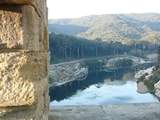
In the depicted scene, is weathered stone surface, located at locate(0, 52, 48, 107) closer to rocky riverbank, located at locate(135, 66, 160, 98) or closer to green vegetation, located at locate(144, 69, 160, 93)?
rocky riverbank, located at locate(135, 66, 160, 98)

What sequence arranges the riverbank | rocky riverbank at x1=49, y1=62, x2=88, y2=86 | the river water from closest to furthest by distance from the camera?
the riverbank < the river water < rocky riverbank at x1=49, y1=62, x2=88, y2=86

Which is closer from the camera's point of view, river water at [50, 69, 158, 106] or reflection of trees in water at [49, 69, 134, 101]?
river water at [50, 69, 158, 106]

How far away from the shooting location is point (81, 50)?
206 ft

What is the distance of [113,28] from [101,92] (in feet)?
256

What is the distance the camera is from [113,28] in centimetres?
11169

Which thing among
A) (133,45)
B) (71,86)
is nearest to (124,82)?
(71,86)

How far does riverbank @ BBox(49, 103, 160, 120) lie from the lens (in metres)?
2.98

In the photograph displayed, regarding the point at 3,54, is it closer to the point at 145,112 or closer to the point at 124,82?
the point at 145,112

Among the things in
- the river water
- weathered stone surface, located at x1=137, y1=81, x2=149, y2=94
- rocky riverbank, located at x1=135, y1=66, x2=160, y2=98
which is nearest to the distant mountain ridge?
the river water

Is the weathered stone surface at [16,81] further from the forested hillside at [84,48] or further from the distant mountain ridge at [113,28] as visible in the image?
the distant mountain ridge at [113,28]

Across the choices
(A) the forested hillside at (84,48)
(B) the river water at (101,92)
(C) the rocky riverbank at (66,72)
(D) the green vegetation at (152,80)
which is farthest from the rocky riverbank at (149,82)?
(A) the forested hillside at (84,48)

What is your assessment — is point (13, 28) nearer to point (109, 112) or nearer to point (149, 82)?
point (109, 112)

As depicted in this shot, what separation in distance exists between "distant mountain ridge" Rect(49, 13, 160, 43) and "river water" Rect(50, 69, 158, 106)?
109 feet

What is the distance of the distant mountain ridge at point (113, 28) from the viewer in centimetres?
9519
